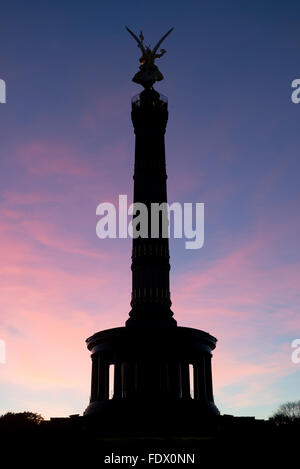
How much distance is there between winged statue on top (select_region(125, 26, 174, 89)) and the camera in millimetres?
54031

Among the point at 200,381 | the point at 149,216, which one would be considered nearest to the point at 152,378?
the point at 200,381

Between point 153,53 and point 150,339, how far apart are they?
103 feet

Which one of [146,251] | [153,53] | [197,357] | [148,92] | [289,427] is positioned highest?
[153,53]

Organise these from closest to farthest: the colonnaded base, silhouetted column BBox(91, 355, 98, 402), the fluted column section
→ the colonnaded base < silhouetted column BBox(91, 355, 98, 402) < the fluted column section

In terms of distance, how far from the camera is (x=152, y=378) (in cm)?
4000

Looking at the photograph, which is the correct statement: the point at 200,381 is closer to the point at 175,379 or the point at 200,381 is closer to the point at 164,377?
the point at 175,379

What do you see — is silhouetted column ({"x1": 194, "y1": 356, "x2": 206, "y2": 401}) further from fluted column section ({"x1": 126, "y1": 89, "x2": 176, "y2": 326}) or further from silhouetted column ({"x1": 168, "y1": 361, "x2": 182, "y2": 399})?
fluted column section ({"x1": 126, "y1": 89, "x2": 176, "y2": 326})

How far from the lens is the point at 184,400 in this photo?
3925 cm

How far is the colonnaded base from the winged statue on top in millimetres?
27246

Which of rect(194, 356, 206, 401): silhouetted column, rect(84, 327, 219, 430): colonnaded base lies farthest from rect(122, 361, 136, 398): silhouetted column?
rect(194, 356, 206, 401): silhouetted column

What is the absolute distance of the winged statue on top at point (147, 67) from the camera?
5403 cm
